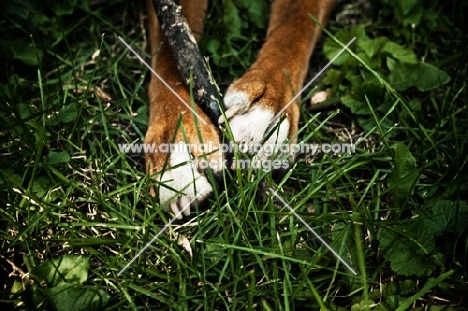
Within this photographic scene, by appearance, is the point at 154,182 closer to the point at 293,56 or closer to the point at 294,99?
the point at 294,99

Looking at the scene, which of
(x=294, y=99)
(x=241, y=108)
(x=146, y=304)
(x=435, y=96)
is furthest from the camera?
(x=435, y=96)

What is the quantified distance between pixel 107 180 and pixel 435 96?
4.96 feet

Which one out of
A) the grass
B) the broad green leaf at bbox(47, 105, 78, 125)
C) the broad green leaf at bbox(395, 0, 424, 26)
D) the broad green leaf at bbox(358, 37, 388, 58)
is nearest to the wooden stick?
the grass

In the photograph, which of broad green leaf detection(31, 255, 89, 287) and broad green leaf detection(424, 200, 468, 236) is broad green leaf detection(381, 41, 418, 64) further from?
broad green leaf detection(31, 255, 89, 287)

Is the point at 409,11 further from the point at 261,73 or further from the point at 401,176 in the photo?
the point at 401,176

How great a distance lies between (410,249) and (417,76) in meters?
0.92

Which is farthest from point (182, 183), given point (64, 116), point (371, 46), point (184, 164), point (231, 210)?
point (371, 46)

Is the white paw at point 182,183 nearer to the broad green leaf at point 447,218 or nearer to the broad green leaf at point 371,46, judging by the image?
the broad green leaf at point 447,218

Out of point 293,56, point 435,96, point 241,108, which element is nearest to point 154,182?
point 241,108

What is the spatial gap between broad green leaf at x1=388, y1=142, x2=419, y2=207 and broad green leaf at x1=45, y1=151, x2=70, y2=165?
47.4 inches

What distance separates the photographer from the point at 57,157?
1.96 metres

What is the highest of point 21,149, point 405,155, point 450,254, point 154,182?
point 21,149

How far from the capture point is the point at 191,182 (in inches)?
72.2

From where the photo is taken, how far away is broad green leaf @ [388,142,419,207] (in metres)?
1.85
